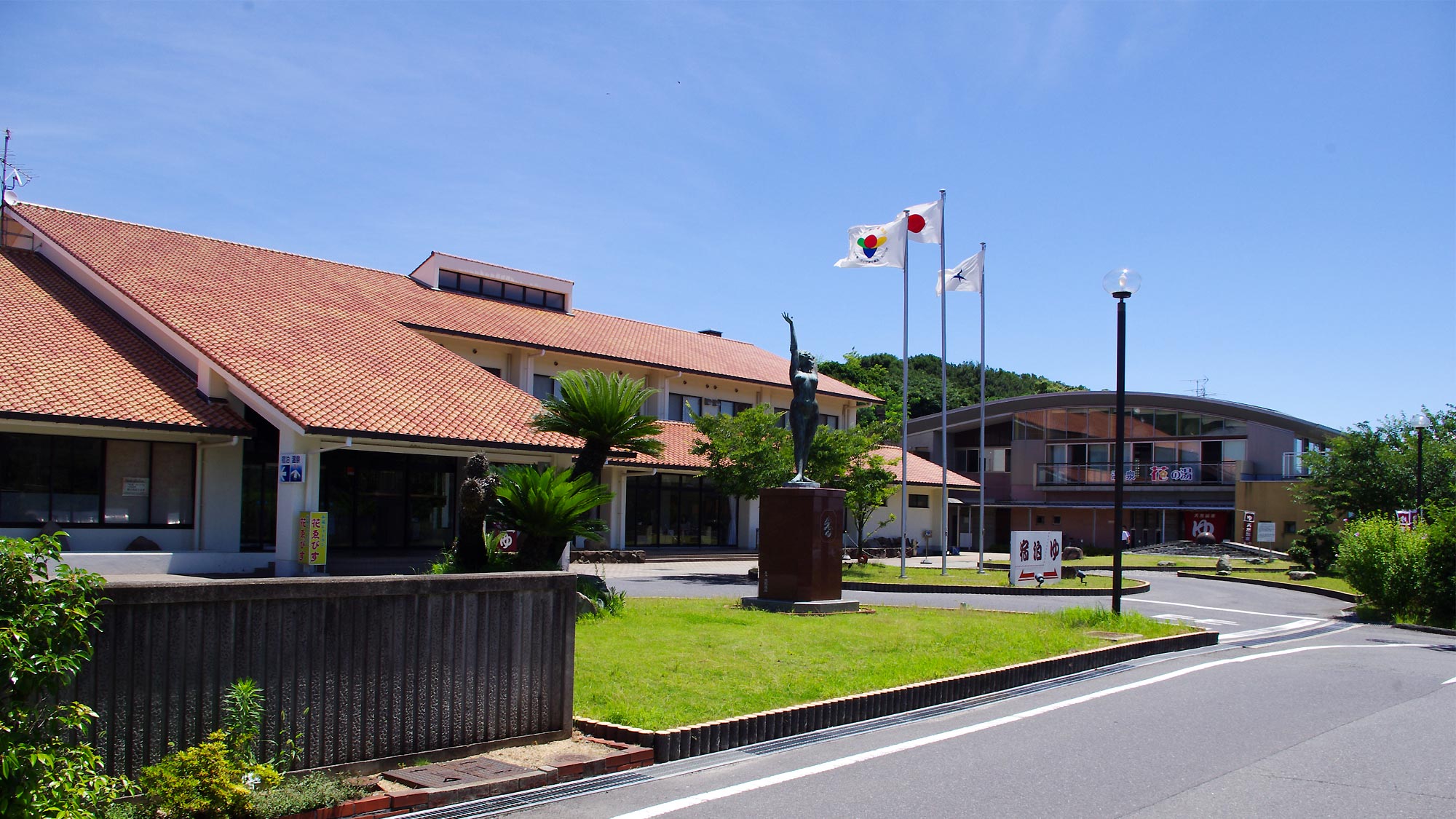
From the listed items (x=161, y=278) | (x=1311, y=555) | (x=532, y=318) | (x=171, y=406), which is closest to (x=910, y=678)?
(x=171, y=406)

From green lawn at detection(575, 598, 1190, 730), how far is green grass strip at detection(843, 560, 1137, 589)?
9.12m

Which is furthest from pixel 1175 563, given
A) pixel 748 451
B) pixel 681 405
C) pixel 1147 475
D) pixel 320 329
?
pixel 320 329

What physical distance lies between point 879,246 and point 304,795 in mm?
25675

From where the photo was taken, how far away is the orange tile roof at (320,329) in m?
20.6

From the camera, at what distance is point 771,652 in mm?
12547

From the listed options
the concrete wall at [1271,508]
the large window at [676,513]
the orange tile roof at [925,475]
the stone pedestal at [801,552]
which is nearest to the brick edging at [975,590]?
the stone pedestal at [801,552]

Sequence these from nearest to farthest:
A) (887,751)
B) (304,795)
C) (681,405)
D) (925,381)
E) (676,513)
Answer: (304,795) → (887,751) → (676,513) → (681,405) → (925,381)

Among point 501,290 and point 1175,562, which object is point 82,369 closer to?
point 501,290

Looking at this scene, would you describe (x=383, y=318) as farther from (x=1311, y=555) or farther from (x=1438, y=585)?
(x=1311, y=555)

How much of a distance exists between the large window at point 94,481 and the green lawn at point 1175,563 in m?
28.3

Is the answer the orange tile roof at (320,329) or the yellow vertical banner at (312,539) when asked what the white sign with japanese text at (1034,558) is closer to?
the orange tile roof at (320,329)

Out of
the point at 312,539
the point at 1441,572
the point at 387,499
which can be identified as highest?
the point at 387,499

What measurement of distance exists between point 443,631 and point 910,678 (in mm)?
5441

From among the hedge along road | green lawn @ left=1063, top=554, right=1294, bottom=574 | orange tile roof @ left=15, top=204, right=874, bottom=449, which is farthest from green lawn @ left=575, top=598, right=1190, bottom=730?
green lawn @ left=1063, top=554, right=1294, bottom=574
